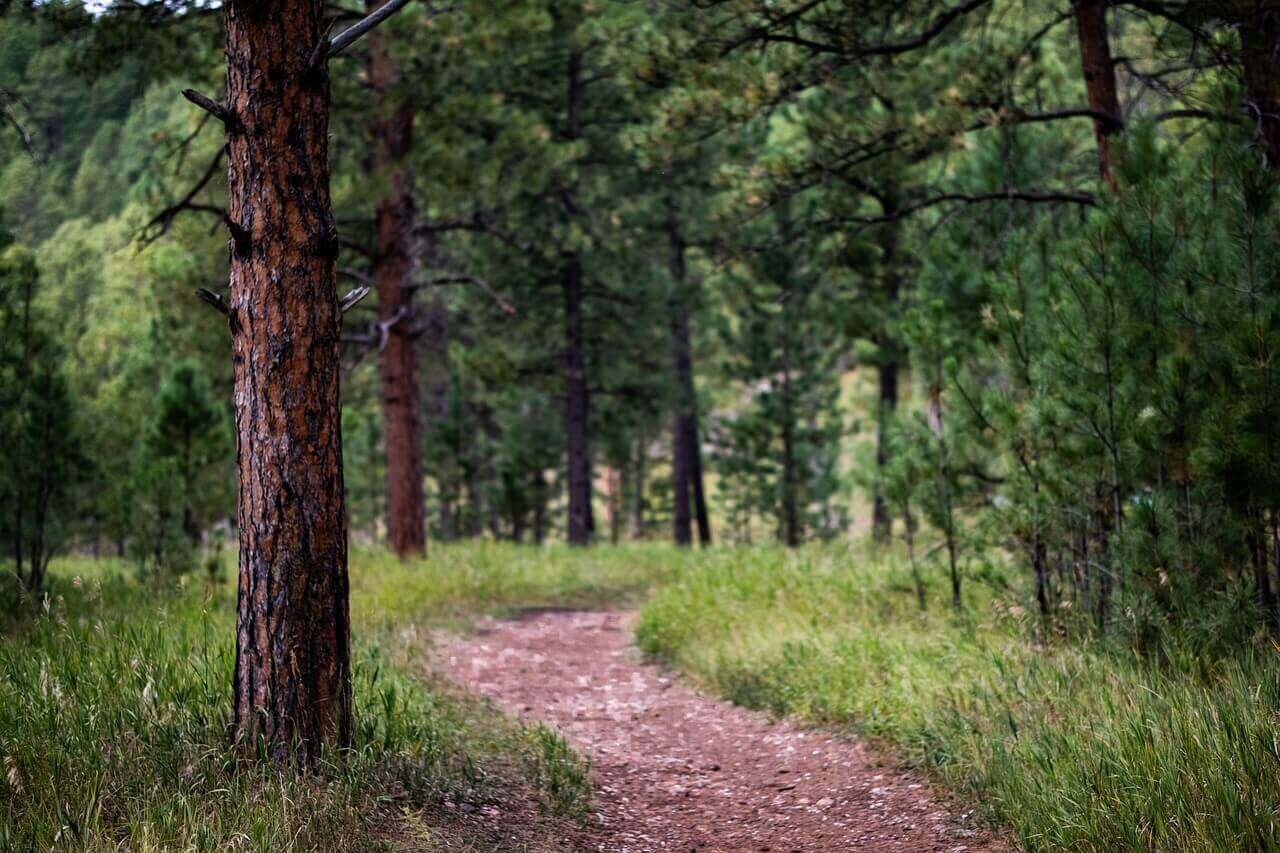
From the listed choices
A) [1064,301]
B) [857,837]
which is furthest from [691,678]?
[1064,301]

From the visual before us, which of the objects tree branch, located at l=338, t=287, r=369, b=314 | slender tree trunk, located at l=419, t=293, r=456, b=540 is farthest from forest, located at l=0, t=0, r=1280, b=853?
slender tree trunk, located at l=419, t=293, r=456, b=540

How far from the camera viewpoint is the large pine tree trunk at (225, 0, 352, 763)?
12.9 feet

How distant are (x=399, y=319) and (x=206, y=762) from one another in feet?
27.8

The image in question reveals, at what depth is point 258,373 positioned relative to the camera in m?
3.95

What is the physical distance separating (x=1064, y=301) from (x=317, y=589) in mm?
4341

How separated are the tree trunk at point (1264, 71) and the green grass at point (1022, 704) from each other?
3.11m

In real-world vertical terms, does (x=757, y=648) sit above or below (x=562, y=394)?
below

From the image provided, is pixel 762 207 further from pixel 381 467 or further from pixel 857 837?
pixel 381 467

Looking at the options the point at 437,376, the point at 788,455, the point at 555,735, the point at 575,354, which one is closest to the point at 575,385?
the point at 575,354

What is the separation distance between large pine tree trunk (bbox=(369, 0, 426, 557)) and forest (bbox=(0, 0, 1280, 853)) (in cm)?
7

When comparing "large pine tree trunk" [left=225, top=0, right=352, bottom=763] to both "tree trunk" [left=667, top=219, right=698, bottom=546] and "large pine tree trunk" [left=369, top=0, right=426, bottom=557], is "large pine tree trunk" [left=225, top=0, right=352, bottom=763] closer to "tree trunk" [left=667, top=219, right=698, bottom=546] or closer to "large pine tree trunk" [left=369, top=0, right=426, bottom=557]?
"large pine tree trunk" [left=369, top=0, right=426, bottom=557]

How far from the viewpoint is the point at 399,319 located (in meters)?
11.7

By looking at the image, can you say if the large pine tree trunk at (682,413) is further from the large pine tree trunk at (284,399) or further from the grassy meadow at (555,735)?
the large pine tree trunk at (284,399)

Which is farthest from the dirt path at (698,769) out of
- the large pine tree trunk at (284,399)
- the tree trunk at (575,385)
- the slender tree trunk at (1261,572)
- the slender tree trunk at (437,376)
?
the slender tree trunk at (437,376)
